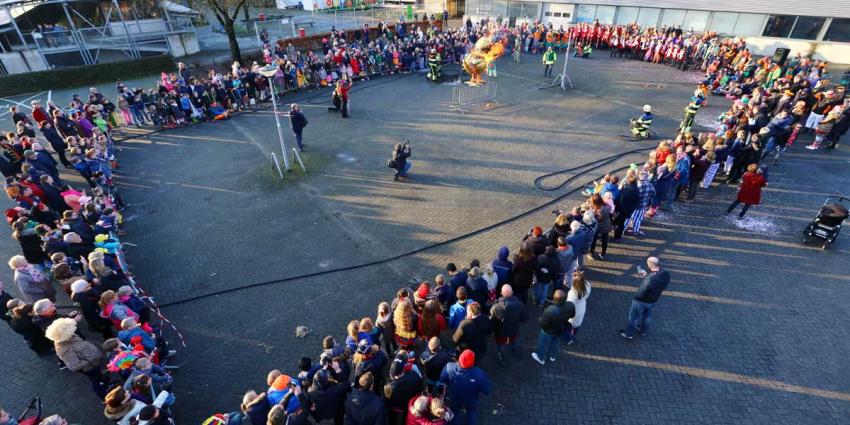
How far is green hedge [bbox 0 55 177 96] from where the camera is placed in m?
23.0

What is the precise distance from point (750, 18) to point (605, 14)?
10203 mm

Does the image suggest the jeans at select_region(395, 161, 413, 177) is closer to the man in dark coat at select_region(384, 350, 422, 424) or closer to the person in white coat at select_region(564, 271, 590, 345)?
the person in white coat at select_region(564, 271, 590, 345)

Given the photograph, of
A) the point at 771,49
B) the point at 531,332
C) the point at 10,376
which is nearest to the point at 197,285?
the point at 10,376

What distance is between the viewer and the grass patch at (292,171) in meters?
13.8

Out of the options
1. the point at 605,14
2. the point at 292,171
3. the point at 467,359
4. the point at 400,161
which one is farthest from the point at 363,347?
the point at 605,14

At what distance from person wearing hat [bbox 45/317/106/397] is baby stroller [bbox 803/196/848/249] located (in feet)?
51.8

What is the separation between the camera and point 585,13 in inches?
1395

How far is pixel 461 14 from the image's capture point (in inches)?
1853

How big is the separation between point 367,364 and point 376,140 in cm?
1194

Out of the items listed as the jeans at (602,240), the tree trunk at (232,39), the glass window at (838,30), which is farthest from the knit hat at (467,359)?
the glass window at (838,30)

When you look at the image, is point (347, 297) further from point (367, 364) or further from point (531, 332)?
point (531, 332)

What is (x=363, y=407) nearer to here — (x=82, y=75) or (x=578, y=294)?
(x=578, y=294)

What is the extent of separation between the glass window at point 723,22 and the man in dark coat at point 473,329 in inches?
1351

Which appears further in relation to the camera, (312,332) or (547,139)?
(547,139)
